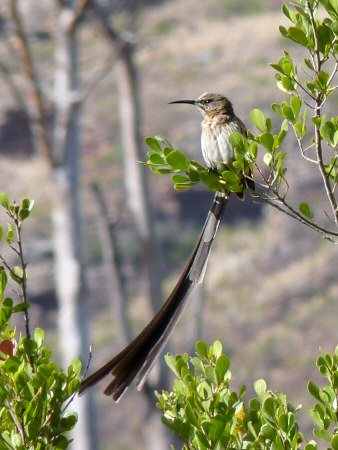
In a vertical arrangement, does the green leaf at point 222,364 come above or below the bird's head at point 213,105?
below

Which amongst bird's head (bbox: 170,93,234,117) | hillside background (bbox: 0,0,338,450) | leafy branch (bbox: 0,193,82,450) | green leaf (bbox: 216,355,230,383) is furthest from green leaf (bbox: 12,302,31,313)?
hillside background (bbox: 0,0,338,450)

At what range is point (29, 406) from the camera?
2.11 meters

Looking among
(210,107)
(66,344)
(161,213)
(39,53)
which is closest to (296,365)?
(161,213)

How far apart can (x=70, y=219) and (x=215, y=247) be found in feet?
39.0

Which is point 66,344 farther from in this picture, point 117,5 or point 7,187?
point 7,187

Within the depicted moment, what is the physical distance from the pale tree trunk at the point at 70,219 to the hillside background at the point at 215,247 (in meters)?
6.53

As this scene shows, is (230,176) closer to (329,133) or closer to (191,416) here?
(329,133)

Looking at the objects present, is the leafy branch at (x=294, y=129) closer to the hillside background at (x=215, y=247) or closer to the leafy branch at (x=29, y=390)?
the leafy branch at (x=29, y=390)

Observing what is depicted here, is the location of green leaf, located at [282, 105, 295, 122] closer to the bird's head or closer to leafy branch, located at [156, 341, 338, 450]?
leafy branch, located at [156, 341, 338, 450]

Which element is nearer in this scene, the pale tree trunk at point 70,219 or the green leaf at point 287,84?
the green leaf at point 287,84

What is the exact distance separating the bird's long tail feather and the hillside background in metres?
13.1

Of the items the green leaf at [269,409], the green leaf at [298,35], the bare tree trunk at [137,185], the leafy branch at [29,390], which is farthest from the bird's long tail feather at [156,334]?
the bare tree trunk at [137,185]

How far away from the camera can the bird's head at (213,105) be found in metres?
3.07

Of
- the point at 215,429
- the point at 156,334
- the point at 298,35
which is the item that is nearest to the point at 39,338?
the point at 156,334
